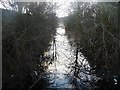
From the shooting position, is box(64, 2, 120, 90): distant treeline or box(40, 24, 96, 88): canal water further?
box(40, 24, 96, 88): canal water

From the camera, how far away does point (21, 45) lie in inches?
241

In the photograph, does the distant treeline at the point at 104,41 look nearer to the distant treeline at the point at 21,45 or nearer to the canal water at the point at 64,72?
the canal water at the point at 64,72

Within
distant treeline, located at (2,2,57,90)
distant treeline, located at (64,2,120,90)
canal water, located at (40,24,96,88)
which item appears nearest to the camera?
distant treeline, located at (2,2,57,90)

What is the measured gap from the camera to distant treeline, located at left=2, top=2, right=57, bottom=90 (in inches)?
238

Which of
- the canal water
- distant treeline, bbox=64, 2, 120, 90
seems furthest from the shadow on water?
distant treeline, bbox=64, 2, 120, 90

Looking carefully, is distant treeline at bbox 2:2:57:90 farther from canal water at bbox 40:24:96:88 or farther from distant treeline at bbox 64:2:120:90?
distant treeline at bbox 64:2:120:90

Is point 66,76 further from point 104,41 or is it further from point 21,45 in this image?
point 21,45

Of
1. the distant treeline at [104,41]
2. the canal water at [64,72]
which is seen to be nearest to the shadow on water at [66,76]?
the canal water at [64,72]

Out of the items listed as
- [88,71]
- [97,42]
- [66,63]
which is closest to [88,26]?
[97,42]

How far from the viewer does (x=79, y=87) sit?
7.33 metres

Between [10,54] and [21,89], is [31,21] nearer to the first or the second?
[10,54]

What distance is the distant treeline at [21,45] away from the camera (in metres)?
6.04

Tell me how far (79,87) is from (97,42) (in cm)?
146

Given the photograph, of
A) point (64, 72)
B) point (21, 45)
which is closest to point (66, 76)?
point (64, 72)
